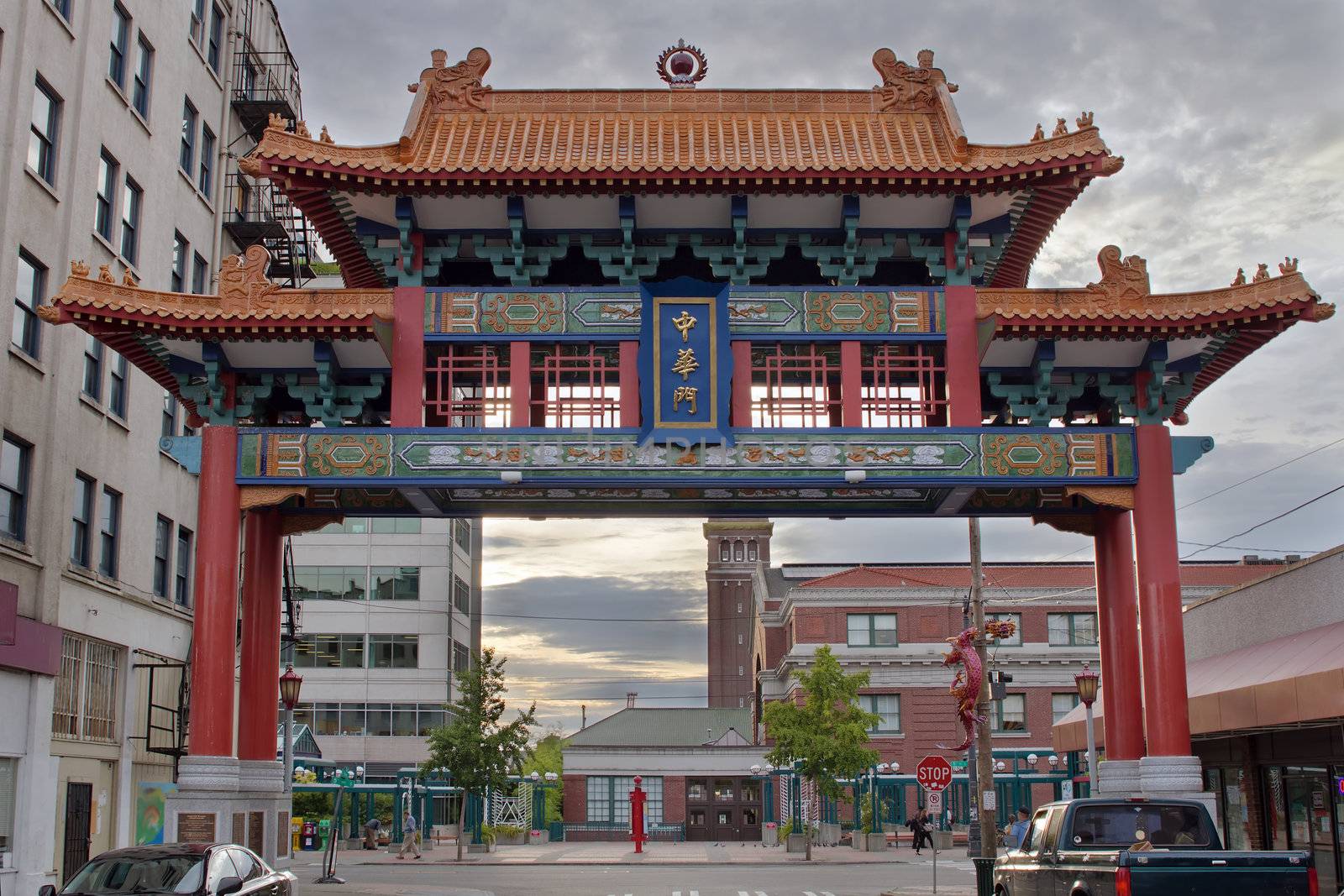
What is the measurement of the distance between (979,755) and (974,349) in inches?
780

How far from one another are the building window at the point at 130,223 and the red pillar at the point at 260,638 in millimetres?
10496

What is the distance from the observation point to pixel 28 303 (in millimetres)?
25844

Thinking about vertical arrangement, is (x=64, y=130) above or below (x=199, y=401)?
above

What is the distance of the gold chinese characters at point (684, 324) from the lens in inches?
829

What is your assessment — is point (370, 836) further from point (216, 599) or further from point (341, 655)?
point (216, 599)

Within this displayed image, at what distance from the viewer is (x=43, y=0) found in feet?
85.6

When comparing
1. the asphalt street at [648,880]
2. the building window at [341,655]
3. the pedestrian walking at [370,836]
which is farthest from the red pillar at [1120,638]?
the building window at [341,655]

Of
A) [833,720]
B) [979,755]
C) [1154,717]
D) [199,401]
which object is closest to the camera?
[1154,717]

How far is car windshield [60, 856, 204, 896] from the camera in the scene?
49.0 ft

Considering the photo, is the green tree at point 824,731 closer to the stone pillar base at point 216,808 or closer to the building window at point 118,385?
the building window at point 118,385

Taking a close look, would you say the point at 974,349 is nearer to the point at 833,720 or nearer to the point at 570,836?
the point at 833,720

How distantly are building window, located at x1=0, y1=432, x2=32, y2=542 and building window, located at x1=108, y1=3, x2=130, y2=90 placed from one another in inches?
352

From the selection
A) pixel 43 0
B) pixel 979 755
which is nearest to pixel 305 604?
pixel 979 755

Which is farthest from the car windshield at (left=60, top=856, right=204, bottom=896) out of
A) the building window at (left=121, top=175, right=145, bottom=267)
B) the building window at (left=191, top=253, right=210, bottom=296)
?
the building window at (left=191, top=253, right=210, bottom=296)
